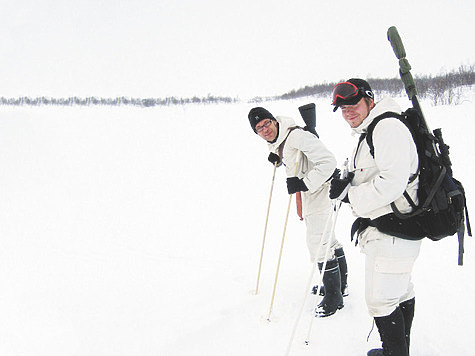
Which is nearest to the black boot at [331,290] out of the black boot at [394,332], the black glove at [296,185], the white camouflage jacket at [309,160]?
the white camouflage jacket at [309,160]

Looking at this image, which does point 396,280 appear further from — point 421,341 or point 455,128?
point 455,128

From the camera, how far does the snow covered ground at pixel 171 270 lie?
241 centimetres

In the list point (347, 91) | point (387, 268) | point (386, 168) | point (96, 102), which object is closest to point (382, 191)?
point (386, 168)

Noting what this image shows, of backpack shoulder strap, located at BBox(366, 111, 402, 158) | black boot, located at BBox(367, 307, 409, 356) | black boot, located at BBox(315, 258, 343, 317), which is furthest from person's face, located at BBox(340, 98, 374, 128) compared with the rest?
black boot, located at BBox(315, 258, 343, 317)

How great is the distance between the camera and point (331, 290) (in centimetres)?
267

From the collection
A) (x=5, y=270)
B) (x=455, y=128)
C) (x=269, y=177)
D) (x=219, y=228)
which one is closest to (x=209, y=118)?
(x=269, y=177)

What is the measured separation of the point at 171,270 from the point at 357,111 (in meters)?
2.93

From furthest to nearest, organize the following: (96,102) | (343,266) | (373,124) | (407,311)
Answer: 1. (96,102)
2. (343,266)
3. (407,311)
4. (373,124)

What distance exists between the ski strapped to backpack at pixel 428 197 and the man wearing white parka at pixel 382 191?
42 mm

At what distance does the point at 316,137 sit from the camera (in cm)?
264

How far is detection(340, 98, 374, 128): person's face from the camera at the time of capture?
173 centimetres

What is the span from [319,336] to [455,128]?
35.2ft

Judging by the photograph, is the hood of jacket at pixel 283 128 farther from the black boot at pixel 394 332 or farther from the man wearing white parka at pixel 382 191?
the black boot at pixel 394 332

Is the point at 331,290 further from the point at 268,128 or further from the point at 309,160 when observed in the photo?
the point at 268,128
